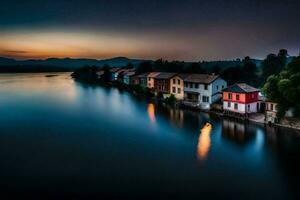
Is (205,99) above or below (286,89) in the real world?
below

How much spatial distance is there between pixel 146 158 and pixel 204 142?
17.2 ft

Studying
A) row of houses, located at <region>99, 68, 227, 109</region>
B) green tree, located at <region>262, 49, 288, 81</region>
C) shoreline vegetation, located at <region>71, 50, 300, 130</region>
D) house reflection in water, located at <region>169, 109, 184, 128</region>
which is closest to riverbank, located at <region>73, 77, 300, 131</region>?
shoreline vegetation, located at <region>71, 50, 300, 130</region>

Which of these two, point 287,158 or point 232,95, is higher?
point 232,95

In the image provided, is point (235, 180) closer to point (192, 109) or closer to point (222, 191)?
point (222, 191)

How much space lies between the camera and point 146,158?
1625 cm

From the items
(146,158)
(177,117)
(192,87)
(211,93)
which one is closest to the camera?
(146,158)

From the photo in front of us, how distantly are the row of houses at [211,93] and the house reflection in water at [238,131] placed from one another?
74.9 inches

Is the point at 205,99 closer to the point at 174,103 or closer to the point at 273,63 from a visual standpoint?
the point at 174,103

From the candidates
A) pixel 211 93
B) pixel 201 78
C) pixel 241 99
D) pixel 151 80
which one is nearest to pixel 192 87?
pixel 201 78

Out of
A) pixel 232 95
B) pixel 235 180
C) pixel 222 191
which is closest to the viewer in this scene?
→ pixel 222 191

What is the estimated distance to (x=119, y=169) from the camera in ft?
47.6

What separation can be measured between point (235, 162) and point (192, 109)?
15.8m

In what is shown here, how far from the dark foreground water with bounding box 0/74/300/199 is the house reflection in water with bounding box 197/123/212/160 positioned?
0.22ft

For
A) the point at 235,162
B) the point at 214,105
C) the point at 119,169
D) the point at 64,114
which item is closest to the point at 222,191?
the point at 235,162
